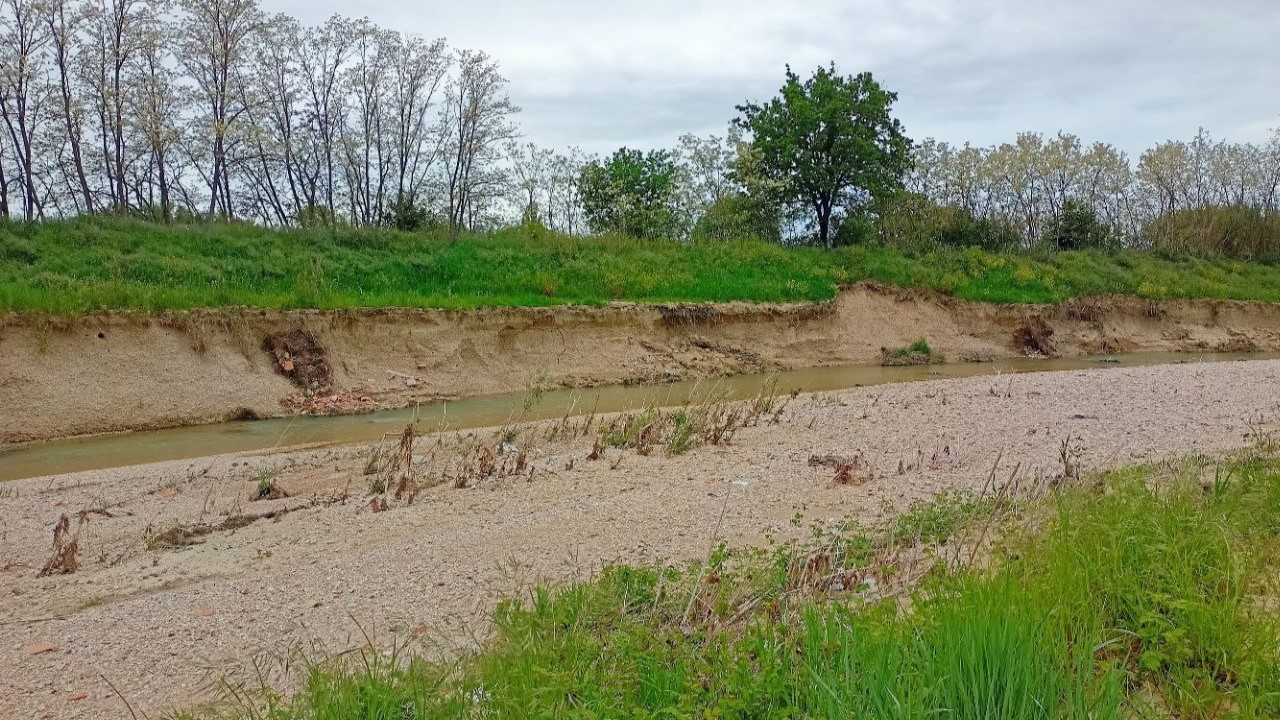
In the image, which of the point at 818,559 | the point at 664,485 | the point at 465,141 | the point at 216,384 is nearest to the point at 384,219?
the point at 465,141

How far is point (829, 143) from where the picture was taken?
3089 centimetres

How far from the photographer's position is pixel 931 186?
43.5m

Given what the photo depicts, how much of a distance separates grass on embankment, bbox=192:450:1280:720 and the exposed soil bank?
12645 mm

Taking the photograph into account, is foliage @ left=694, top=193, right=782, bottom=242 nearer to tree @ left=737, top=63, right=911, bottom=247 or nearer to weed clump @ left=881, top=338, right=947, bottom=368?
tree @ left=737, top=63, right=911, bottom=247

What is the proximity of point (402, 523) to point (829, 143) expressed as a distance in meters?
27.6

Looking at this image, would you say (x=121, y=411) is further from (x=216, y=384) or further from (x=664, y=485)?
(x=664, y=485)

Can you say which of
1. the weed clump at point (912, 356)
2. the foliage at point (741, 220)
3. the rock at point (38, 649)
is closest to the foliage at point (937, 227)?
the foliage at point (741, 220)

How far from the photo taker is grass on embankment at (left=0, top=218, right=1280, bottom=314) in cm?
1670

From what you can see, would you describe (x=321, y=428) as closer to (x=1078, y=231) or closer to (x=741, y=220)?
(x=741, y=220)

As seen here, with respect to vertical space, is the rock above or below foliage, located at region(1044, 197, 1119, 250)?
below

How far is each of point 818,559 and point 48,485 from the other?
892 cm

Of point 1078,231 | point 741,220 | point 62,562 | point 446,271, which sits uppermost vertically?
point 741,220

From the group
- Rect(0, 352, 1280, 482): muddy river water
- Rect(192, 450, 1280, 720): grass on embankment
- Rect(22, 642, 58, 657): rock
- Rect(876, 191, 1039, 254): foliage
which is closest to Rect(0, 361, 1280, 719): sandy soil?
Rect(22, 642, 58, 657): rock

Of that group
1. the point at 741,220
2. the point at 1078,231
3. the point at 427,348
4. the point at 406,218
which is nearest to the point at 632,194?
the point at 741,220
